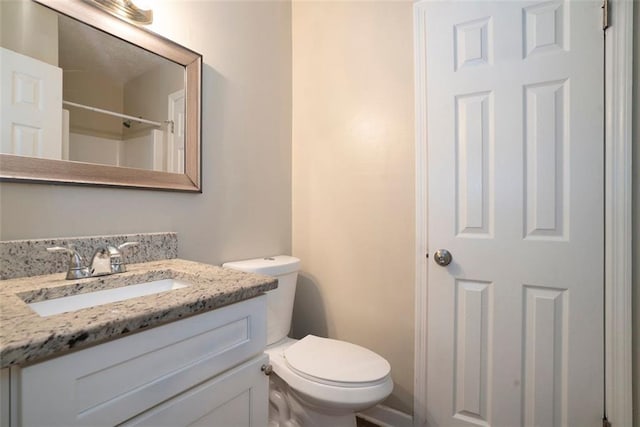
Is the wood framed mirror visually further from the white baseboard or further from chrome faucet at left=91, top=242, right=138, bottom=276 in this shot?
the white baseboard

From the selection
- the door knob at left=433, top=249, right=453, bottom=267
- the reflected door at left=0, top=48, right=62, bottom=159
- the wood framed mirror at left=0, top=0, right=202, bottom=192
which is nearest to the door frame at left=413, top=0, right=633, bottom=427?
the door knob at left=433, top=249, right=453, bottom=267

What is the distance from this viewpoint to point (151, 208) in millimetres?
1144

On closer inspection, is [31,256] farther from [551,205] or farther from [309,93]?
[551,205]

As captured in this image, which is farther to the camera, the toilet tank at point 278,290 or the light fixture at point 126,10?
the toilet tank at point 278,290

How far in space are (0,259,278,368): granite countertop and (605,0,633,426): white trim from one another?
3.93 feet

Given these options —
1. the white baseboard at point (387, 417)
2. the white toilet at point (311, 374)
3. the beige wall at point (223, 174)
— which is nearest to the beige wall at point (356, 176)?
the white baseboard at point (387, 417)

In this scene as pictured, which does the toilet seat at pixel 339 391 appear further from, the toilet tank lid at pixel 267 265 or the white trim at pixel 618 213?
the white trim at pixel 618 213

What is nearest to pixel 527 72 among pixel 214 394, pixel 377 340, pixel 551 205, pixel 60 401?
pixel 551 205

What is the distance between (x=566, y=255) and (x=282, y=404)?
1.33 meters

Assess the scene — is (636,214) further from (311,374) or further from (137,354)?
(137,354)

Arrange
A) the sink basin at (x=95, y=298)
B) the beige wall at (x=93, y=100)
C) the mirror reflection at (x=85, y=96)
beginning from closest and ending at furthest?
the sink basin at (x=95, y=298) < the mirror reflection at (x=85, y=96) < the beige wall at (x=93, y=100)

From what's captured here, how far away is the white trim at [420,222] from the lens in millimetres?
1386

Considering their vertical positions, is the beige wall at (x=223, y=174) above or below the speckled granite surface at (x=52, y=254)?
above

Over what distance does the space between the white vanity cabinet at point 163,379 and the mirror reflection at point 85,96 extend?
27.6 inches
